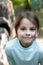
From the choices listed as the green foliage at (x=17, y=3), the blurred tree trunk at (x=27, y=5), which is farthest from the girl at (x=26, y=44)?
the blurred tree trunk at (x=27, y=5)

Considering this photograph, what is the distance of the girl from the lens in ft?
10.2

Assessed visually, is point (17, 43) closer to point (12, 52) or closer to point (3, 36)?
point (12, 52)

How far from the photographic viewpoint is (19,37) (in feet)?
10.4

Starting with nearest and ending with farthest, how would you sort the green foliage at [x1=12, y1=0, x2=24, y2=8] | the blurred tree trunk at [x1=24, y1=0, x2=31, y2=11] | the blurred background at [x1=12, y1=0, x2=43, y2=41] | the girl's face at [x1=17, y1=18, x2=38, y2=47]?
1. the girl's face at [x1=17, y1=18, x2=38, y2=47]
2. the green foliage at [x1=12, y1=0, x2=24, y2=8]
3. the blurred background at [x1=12, y1=0, x2=43, y2=41]
4. the blurred tree trunk at [x1=24, y1=0, x2=31, y2=11]

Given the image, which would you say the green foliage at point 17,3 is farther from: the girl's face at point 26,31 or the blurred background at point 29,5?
the girl's face at point 26,31

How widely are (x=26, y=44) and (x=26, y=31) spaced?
19 centimetres

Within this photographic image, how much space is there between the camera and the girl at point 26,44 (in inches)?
123

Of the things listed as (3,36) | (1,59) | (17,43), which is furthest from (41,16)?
(17,43)

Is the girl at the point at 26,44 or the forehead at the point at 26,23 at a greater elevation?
the forehead at the point at 26,23

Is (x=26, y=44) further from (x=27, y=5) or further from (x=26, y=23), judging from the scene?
(x=27, y=5)

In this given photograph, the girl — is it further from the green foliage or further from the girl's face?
the green foliage

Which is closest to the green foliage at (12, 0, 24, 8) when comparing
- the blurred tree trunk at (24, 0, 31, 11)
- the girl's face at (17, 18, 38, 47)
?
the blurred tree trunk at (24, 0, 31, 11)

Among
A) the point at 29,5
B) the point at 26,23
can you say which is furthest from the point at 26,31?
the point at 29,5

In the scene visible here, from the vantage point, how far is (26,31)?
10.2 feet
